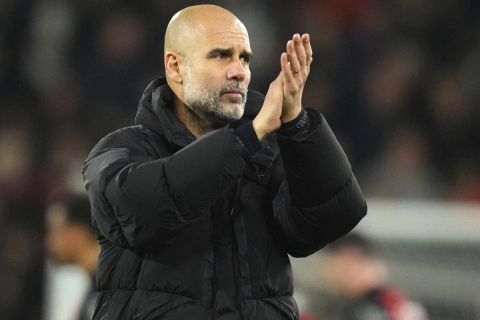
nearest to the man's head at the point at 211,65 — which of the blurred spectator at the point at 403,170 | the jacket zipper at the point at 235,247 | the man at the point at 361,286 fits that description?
the jacket zipper at the point at 235,247

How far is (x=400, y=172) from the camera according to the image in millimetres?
6637

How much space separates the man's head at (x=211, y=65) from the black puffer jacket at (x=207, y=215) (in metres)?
0.10

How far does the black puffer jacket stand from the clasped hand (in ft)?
0.18

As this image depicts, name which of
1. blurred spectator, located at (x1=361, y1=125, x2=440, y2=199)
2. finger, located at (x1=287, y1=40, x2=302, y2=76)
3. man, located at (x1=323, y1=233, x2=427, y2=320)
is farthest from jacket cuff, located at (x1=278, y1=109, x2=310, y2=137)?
blurred spectator, located at (x1=361, y1=125, x2=440, y2=199)

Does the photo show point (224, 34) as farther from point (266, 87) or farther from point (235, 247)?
point (266, 87)

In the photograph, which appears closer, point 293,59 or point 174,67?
point 293,59

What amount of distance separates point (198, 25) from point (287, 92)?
1.31 feet

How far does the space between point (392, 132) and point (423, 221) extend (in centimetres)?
190

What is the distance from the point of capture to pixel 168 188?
2510 millimetres

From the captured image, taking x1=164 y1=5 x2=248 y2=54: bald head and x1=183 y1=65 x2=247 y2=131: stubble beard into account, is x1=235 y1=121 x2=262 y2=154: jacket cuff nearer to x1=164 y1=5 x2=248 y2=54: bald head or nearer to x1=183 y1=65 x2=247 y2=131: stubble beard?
x1=183 y1=65 x2=247 y2=131: stubble beard

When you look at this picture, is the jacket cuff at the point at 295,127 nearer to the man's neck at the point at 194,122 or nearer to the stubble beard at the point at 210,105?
the stubble beard at the point at 210,105

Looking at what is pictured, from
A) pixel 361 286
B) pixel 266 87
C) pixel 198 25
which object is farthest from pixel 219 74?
pixel 266 87

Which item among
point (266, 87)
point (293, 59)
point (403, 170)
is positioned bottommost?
point (403, 170)

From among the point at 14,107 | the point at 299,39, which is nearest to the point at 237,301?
the point at 299,39
